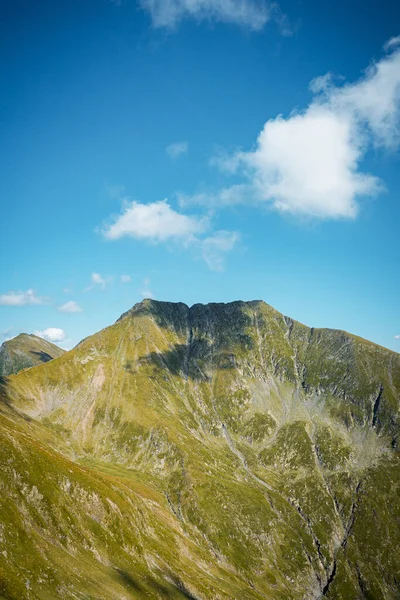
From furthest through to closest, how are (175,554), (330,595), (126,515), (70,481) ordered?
(330,595) < (175,554) < (126,515) < (70,481)

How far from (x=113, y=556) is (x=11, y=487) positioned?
3401 centimetres

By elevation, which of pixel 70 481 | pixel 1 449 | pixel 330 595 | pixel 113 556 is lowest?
pixel 330 595

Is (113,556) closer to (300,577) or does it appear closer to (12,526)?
(12,526)

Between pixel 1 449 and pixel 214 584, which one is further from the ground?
pixel 1 449

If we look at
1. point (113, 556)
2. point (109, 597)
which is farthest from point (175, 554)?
point (109, 597)

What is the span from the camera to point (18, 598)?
5681 cm

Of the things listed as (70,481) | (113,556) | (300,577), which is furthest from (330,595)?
(70,481)

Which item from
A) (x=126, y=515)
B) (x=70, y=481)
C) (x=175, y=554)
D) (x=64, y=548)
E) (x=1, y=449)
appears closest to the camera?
(x=64, y=548)

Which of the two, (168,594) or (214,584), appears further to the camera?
(214,584)

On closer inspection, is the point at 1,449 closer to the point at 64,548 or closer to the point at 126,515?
the point at 64,548

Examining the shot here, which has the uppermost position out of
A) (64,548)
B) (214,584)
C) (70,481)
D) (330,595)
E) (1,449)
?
(1,449)

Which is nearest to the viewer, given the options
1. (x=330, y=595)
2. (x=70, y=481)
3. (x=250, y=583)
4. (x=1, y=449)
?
(x=1, y=449)

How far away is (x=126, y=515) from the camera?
4690 inches

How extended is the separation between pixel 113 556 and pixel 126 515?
21.9 meters
